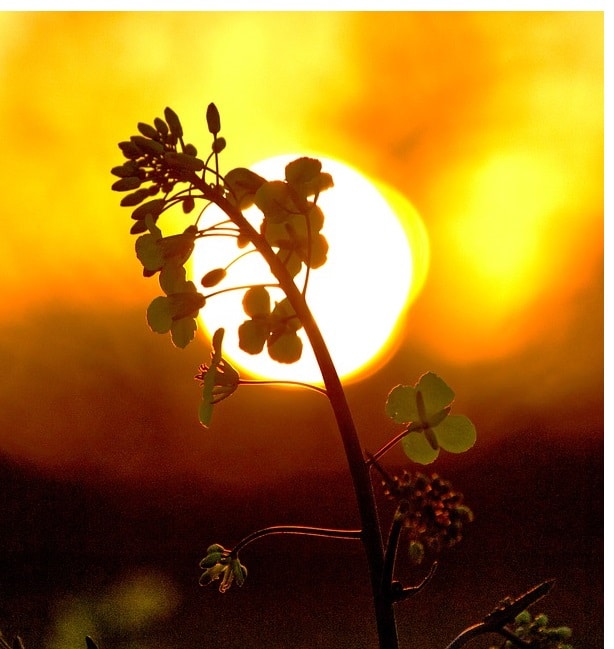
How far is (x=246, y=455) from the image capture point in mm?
715

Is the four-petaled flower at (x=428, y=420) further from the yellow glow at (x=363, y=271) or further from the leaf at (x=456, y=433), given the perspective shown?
the yellow glow at (x=363, y=271)

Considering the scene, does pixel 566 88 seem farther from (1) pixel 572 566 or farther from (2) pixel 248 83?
(1) pixel 572 566

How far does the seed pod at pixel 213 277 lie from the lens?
0.28 m

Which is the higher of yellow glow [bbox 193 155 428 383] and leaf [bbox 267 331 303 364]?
yellow glow [bbox 193 155 428 383]

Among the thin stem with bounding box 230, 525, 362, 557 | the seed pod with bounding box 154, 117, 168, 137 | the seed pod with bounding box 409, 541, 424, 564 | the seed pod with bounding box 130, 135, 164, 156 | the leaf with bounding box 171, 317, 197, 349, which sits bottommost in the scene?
the seed pod with bounding box 409, 541, 424, 564

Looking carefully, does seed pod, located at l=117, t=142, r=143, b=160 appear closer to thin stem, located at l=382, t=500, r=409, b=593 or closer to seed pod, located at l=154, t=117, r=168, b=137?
seed pod, located at l=154, t=117, r=168, b=137

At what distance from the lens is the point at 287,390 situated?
0.71 m

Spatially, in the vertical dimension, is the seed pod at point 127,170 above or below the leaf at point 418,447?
above

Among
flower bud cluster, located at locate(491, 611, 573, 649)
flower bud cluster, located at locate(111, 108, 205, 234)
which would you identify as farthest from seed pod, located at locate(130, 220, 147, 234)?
flower bud cluster, located at locate(491, 611, 573, 649)

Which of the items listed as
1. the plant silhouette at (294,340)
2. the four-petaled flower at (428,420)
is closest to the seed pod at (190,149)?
the plant silhouette at (294,340)

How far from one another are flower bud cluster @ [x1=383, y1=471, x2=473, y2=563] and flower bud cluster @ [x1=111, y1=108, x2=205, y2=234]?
0.46 feet

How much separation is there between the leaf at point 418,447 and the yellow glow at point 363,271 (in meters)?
0.45

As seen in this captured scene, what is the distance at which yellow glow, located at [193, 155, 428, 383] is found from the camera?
723mm

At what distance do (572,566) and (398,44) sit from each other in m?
0.55
